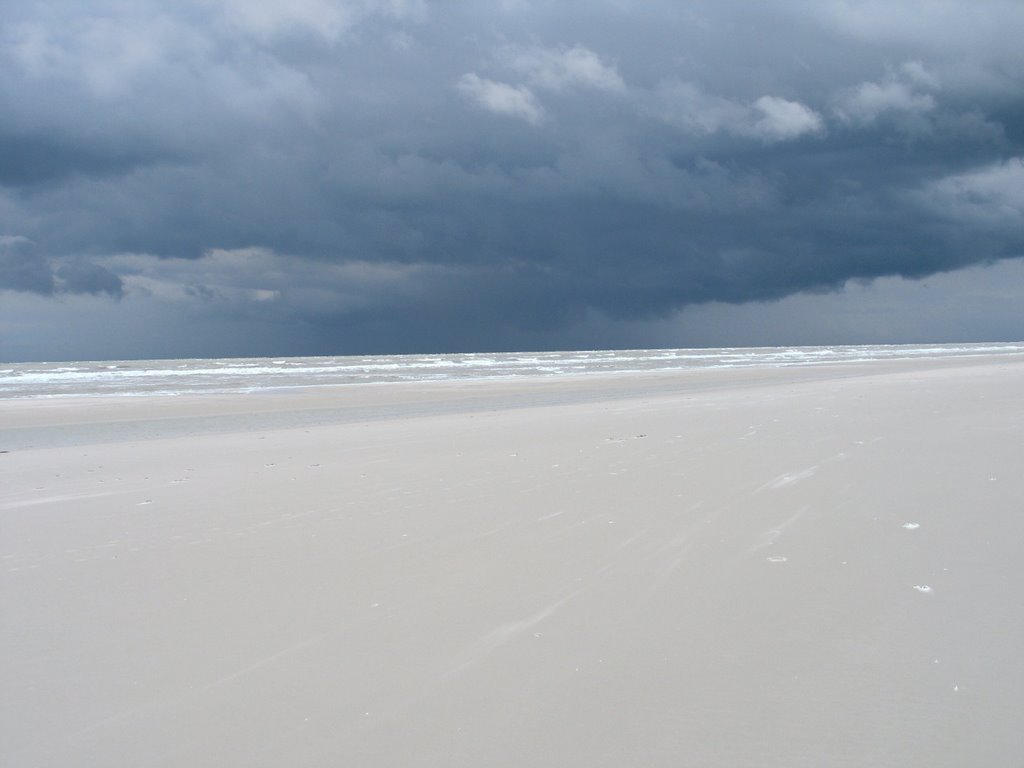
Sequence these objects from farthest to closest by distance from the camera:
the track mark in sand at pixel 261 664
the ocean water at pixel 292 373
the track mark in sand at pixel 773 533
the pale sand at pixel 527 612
Result: the ocean water at pixel 292 373
the track mark in sand at pixel 773 533
the track mark in sand at pixel 261 664
the pale sand at pixel 527 612

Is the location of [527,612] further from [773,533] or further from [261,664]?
[773,533]

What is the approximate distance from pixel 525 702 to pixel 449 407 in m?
18.2

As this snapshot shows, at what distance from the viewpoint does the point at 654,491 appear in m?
8.05

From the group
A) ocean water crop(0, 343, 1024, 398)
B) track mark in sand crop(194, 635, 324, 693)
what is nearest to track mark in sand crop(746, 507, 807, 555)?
track mark in sand crop(194, 635, 324, 693)

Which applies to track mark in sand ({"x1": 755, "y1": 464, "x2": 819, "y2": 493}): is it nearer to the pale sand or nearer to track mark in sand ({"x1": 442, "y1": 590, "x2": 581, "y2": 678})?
the pale sand

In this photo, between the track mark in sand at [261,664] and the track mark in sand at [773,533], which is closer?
the track mark in sand at [261,664]

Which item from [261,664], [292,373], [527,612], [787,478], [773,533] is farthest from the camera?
[292,373]

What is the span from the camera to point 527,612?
4695 mm

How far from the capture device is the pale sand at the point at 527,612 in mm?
3309

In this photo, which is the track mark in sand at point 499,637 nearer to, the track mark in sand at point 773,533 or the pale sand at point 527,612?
the pale sand at point 527,612

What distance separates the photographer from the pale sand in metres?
3.31

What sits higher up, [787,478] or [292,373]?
[292,373]

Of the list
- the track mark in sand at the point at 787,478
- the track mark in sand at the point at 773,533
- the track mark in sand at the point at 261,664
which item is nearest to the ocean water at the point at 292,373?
the track mark in sand at the point at 787,478

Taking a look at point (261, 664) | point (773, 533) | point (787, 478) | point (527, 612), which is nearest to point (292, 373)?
point (787, 478)
